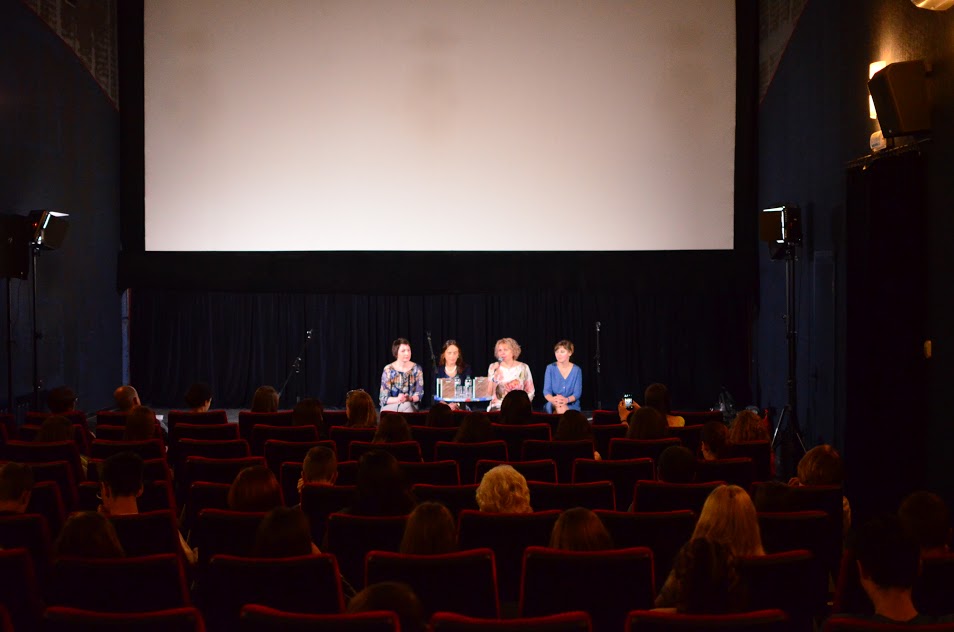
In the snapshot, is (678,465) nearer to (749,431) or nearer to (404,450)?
(749,431)

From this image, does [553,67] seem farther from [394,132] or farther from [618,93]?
[394,132]

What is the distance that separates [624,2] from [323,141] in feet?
13.6

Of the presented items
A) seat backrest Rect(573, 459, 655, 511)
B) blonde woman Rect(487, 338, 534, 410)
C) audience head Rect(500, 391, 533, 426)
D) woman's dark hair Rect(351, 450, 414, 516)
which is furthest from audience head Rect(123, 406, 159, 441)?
blonde woman Rect(487, 338, 534, 410)

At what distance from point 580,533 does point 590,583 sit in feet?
0.63

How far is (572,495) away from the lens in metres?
5.08

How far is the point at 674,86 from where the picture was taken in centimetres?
1220

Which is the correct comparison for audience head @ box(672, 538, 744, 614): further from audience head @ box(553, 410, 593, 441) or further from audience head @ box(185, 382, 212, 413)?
audience head @ box(185, 382, 212, 413)

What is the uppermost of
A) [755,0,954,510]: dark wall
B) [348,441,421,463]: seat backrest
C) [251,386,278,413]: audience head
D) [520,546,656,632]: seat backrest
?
[755,0,954,510]: dark wall

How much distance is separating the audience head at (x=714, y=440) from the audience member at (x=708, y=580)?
306 cm

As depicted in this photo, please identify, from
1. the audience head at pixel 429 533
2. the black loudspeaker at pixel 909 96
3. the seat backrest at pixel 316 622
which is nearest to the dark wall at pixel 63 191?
the audience head at pixel 429 533

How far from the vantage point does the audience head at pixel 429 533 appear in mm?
3686

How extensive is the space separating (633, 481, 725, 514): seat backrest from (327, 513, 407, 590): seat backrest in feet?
4.38

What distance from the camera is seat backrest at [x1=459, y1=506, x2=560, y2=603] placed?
432 cm

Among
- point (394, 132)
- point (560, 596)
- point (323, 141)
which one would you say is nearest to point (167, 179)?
point (323, 141)
